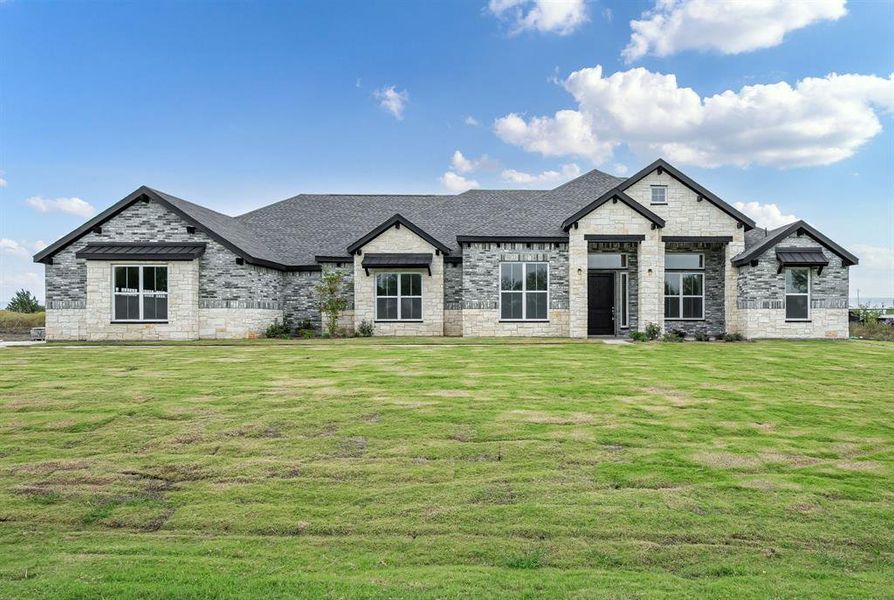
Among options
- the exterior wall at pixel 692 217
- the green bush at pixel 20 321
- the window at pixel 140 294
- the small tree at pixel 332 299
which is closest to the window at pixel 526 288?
the exterior wall at pixel 692 217

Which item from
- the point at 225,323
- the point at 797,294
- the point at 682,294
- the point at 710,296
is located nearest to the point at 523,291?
the point at 682,294

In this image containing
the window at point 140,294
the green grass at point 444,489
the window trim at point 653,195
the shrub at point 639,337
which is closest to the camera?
the green grass at point 444,489

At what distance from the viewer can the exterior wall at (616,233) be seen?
20.7m

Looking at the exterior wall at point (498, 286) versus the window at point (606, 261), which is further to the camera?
the window at point (606, 261)

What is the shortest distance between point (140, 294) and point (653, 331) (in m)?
20.0

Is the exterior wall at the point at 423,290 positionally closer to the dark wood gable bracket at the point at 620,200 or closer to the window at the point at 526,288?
the window at the point at 526,288

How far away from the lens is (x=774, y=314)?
2044 centimetres

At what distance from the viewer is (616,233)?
20.7 meters

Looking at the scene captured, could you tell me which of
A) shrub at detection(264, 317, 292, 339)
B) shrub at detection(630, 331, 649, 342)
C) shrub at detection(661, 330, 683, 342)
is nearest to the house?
shrub at detection(264, 317, 292, 339)

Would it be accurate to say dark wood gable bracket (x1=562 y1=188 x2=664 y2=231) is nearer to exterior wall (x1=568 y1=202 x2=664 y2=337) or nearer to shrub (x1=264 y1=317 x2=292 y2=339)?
exterior wall (x1=568 y1=202 x2=664 y2=337)

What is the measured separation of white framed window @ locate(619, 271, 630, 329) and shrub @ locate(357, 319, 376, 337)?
10644 millimetres

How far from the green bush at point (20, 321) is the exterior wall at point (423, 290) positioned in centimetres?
1749

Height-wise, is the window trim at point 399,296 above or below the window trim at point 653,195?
below

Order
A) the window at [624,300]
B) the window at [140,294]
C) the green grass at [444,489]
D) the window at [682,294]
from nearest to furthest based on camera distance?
the green grass at [444,489] → the window at [140,294] → the window at [624,300] → the window at [682,294]
